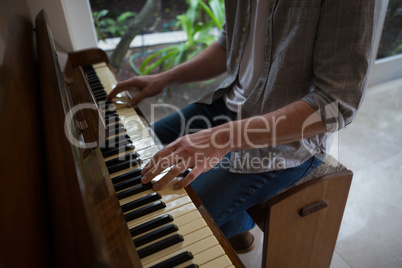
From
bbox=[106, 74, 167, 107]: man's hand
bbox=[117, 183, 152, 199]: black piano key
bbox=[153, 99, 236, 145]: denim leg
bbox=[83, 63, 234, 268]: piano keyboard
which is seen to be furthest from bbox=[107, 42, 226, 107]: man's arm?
bbox=[117, 183, 152, 199]: black piano key

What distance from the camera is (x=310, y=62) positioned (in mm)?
916

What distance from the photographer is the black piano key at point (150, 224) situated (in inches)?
24.2

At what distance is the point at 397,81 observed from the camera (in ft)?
9.33

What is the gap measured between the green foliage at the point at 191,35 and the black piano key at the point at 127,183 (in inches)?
52.0

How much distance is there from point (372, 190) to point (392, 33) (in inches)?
62.7

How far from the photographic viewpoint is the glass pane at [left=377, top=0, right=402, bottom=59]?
242 centimetres

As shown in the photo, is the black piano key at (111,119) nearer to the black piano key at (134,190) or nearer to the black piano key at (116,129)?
the black piano key at (116,129)

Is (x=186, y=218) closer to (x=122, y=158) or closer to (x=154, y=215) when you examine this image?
(x=154, y=215)

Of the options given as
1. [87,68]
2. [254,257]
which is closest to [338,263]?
[254,257]

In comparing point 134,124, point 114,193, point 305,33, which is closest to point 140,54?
point 134,124

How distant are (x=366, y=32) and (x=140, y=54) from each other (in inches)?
65.8

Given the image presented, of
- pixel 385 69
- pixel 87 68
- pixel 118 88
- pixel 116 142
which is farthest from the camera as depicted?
pixel 385 69

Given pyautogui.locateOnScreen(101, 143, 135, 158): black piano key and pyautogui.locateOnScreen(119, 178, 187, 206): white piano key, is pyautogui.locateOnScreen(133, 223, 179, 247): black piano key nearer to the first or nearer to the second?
pyautogui.locateOnScreen(119, 178, 187, 206): white piano key

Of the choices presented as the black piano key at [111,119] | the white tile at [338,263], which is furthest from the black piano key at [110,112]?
the white tile at [338,263]
